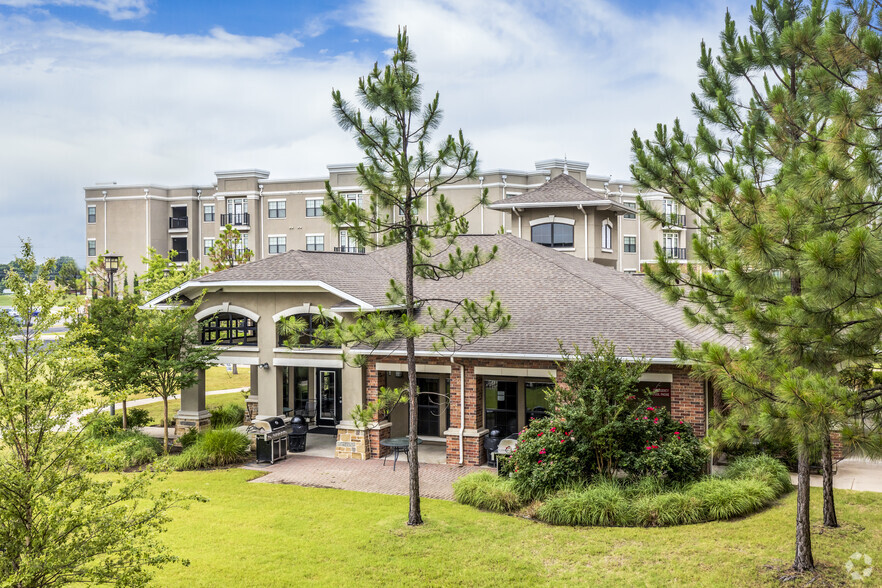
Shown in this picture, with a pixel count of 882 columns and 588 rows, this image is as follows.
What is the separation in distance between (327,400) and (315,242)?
34712 mm

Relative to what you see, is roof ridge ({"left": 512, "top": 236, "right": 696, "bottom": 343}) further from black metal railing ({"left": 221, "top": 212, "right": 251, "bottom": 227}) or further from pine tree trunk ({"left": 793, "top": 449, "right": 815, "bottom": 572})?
black metal railing ({"left": 221, "top": 212, "right": 251, "bottom": 227})

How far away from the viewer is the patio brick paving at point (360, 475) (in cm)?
1522

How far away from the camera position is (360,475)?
1641 cm

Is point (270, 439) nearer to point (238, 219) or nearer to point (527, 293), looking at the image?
point (527, 293)

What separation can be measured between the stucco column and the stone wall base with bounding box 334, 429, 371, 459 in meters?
4.81

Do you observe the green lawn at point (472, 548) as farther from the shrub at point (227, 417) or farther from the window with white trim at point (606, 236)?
the window with white trim at point (606, 236)

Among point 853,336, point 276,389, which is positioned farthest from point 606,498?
point 276,389

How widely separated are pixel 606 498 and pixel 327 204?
723 cm

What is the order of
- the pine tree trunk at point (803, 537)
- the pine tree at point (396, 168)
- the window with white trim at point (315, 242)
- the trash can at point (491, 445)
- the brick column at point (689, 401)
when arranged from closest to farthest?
the pine tree trunk at point (803, 537) < the pine tree at point (396, 168) < the brick column at point (689, 401) < the trash can at point (491, 445) < the window with white trim at point (315, 242)

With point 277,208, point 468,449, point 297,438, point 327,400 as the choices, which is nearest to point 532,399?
point 468,449

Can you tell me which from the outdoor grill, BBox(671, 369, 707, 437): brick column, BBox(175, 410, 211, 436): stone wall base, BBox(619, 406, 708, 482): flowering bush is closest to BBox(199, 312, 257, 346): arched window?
BBox(175, 410, 211, 436): stone wall base

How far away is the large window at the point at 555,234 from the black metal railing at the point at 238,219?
109 ft

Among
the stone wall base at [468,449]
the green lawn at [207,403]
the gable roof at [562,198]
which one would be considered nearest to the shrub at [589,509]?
the stone wall base at [468,449]

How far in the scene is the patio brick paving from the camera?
15.2 m
